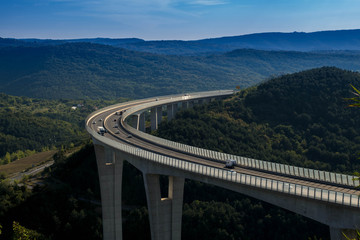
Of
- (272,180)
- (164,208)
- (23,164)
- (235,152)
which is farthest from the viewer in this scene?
(23,164)

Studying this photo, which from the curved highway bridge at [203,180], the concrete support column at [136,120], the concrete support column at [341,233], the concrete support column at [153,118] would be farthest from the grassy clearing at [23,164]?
the concrete support column at [341,233]

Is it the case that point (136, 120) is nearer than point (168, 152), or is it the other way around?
point (168, 152)

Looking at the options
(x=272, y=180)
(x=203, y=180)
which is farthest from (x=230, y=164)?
(x=272, y=180)

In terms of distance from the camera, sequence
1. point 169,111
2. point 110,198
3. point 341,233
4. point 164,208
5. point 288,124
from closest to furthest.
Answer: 1. point 341,233
2. point 164,208
3. point 110,198
4. point 288,124
5. point 169,111

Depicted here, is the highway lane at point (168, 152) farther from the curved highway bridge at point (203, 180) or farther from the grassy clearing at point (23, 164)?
the grassy clearing at point (23, 164)

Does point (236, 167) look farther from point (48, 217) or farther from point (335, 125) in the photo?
point (335, 125)

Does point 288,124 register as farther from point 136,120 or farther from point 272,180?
point 272,180

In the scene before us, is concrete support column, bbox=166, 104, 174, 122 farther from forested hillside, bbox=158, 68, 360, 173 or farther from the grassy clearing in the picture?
the grassy clearing

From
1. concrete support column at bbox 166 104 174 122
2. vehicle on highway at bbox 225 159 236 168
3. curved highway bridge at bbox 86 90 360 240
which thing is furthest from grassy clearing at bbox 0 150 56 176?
vehicle on highway at bbox 225 159 236 168
